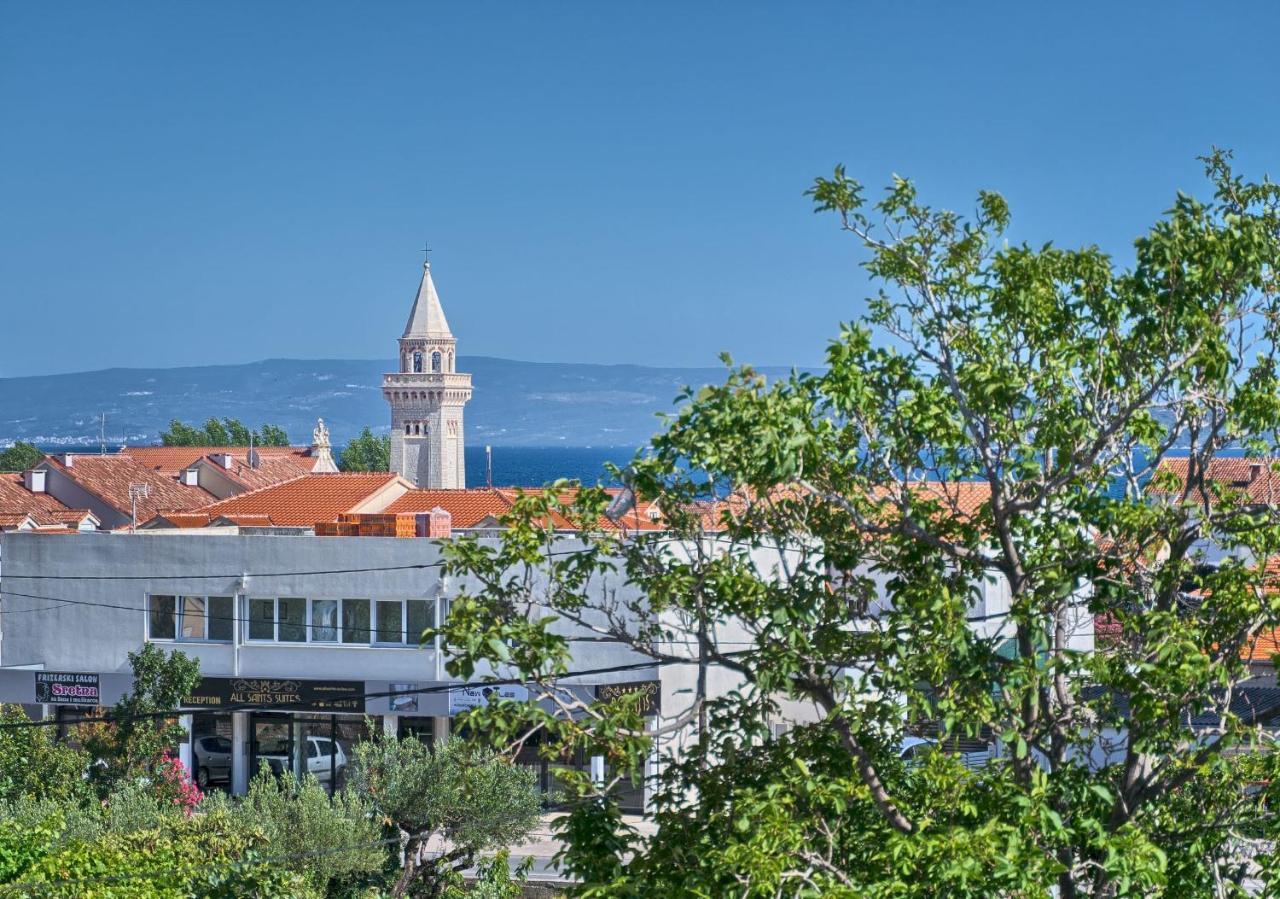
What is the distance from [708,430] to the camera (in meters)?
9.26

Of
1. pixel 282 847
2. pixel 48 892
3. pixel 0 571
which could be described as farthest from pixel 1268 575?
pixel 0 571

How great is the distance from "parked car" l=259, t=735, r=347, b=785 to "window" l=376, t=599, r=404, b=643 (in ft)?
9.29

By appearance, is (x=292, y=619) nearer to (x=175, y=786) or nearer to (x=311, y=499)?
(x=175, y=786)

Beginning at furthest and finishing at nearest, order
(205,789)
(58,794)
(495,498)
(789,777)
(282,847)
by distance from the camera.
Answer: (495,498)
(205,789)
(58,794)
(282,847)
(789,777)

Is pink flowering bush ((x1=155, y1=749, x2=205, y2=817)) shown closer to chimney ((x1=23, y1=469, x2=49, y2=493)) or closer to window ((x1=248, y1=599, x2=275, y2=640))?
window ((x1=248, y1=599, x2=275, y2=640))

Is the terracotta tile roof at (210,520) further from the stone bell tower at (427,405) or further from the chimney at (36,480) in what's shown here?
the stone bell tower at (427,405)

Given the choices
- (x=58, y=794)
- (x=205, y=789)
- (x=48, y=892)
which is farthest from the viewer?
(x=205, y=789)

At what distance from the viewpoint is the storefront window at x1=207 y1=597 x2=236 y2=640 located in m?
38.4

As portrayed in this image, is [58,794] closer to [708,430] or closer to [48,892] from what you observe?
[48,892]

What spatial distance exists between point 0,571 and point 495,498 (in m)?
15.0

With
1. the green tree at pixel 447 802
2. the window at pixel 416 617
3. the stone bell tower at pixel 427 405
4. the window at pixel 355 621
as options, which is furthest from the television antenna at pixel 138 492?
the stone bell tower at pixel 427 405

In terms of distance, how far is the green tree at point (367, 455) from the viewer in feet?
568

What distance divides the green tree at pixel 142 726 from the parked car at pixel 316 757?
5332 millimetres

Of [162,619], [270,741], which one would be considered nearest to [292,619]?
[270,741]
